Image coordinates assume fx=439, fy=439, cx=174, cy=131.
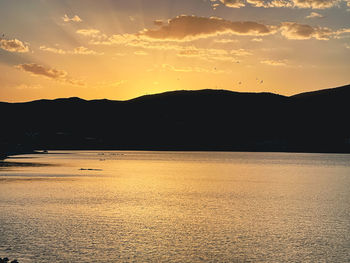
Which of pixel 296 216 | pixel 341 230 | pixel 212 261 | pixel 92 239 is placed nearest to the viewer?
pixel 212 261

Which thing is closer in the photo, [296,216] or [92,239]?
[92,239]

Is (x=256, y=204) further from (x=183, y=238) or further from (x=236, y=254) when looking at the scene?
(x=236, y=254)

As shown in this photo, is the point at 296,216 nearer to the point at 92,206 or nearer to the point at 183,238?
the point at 183,238

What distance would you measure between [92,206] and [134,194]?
17091 mm

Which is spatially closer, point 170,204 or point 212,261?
point 212,261

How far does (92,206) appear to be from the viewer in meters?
62.0

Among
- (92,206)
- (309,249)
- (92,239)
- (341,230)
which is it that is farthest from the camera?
(92,206)

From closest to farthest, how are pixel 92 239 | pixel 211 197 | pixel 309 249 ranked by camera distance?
pixel 309 249, pixel 92 239, pixel 211 197

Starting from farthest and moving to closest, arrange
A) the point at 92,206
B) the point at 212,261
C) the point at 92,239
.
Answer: the point at 92,206 < the point at 92,239 < the point at 212,261

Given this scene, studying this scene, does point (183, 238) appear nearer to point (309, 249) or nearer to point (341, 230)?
point (309, 249)

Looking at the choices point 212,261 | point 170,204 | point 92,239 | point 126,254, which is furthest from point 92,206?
point 212,261

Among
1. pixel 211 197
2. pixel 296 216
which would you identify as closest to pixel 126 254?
pixel 296 216

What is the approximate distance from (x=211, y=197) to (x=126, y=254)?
136 feet

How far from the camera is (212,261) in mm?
33500
